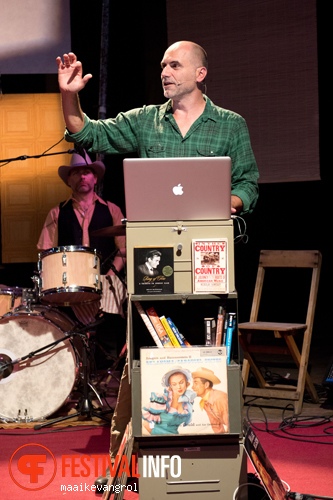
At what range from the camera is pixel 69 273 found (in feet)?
15.7

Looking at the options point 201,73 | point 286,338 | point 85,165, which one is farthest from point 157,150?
point 85,165

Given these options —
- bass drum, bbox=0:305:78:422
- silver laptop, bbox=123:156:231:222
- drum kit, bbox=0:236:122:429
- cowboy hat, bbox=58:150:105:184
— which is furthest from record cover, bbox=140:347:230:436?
cowboy hat, bbox=58:150:105:184

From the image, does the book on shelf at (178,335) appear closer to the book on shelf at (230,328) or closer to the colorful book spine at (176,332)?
the colorful book spine at (176,332)

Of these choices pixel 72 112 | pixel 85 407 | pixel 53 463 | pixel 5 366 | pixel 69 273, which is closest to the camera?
pixel 72 112

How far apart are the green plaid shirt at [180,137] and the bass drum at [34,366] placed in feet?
6.35

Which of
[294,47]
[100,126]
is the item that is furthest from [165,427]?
[294,47]

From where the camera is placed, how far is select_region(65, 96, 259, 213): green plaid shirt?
3346mm

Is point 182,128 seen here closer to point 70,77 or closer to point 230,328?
point 70,77

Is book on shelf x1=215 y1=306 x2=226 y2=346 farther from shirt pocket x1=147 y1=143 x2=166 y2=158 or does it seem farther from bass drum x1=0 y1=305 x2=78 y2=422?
bass drum x1=0 y1=305 x2=78 y2=422

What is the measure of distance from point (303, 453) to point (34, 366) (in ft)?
6.27

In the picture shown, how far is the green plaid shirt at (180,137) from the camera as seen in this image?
3346 millimetres

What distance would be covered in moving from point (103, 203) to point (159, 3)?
1.97 metres

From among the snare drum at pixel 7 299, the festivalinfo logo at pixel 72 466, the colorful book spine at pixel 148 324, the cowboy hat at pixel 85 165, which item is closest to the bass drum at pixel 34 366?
the snare drum at pixel 7 299

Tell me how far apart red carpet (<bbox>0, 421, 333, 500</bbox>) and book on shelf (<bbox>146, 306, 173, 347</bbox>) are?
0.79 metres
